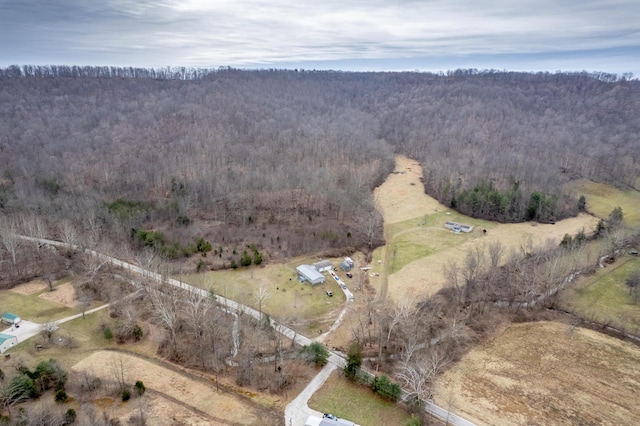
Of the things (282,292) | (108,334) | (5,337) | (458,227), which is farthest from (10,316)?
(458,227)

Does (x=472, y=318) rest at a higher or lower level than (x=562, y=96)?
lower

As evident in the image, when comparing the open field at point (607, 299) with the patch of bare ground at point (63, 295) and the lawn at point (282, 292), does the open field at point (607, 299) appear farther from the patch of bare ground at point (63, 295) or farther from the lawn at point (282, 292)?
the patch of bare ground at point (63, 295)

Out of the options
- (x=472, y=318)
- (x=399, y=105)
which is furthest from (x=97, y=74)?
(x=472, y=318)

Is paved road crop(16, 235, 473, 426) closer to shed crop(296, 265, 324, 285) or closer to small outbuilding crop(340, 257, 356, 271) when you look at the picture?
shed crop(296, 265, 324, 285)

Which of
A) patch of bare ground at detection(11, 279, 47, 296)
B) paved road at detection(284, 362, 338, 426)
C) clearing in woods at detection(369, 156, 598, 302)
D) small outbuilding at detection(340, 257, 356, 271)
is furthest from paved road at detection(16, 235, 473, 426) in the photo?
small outbuilding at detection(340, 257, 356, 271)

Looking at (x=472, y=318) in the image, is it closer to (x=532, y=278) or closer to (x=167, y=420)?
(x=532, y=278)

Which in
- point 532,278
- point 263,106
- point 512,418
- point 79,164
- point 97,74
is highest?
point 97,74
